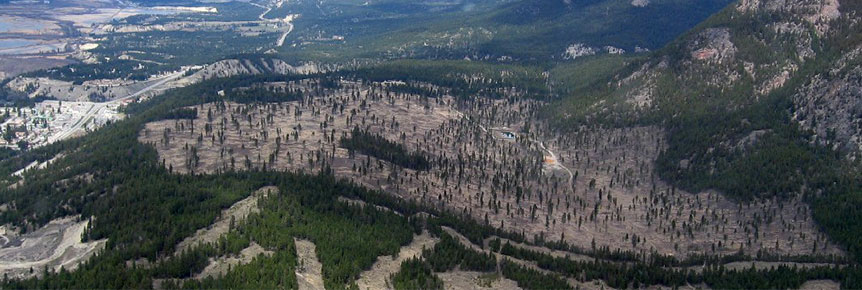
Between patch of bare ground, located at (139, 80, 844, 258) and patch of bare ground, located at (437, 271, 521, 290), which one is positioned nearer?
patch of bare ground, located at (437, 271, 521, 290)

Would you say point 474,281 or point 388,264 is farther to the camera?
point 388,264

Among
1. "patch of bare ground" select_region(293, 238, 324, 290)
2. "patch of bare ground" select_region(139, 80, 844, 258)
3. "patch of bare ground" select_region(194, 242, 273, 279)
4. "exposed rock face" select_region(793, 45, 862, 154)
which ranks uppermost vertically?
"exposed rock face" select_region(793, 45, 862, 154)

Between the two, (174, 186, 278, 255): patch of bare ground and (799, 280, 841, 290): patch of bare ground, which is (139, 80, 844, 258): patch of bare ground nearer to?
(799, 280, 841, 290): patch of bare ground

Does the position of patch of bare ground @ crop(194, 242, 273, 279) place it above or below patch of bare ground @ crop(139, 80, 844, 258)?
above

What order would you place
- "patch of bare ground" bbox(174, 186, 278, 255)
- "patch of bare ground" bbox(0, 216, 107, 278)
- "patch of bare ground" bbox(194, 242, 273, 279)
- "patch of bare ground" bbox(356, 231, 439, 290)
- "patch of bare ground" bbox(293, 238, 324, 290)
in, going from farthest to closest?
1. "patch of bare ground" bbox(174, 186, 278, 255)
2. "patch of bare ground" bbox(0, 216, 107, 278)
3. "patch of bare ground" bbox(356, 231, 439, 290)
4. "patch of bare ground" bbox(293, 238, 324, 290)
5. "patch of bare ground" bbox(194, 242, 273, 279)

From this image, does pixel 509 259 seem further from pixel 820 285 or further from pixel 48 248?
pixel 48 248

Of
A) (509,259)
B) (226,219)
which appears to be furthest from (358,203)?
(509,259)

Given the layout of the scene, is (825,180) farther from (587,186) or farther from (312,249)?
(312,249)

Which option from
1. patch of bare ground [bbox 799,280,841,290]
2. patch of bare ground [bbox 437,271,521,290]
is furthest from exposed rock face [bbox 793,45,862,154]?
patch of bare ground [bbox 437,271,521,290]
